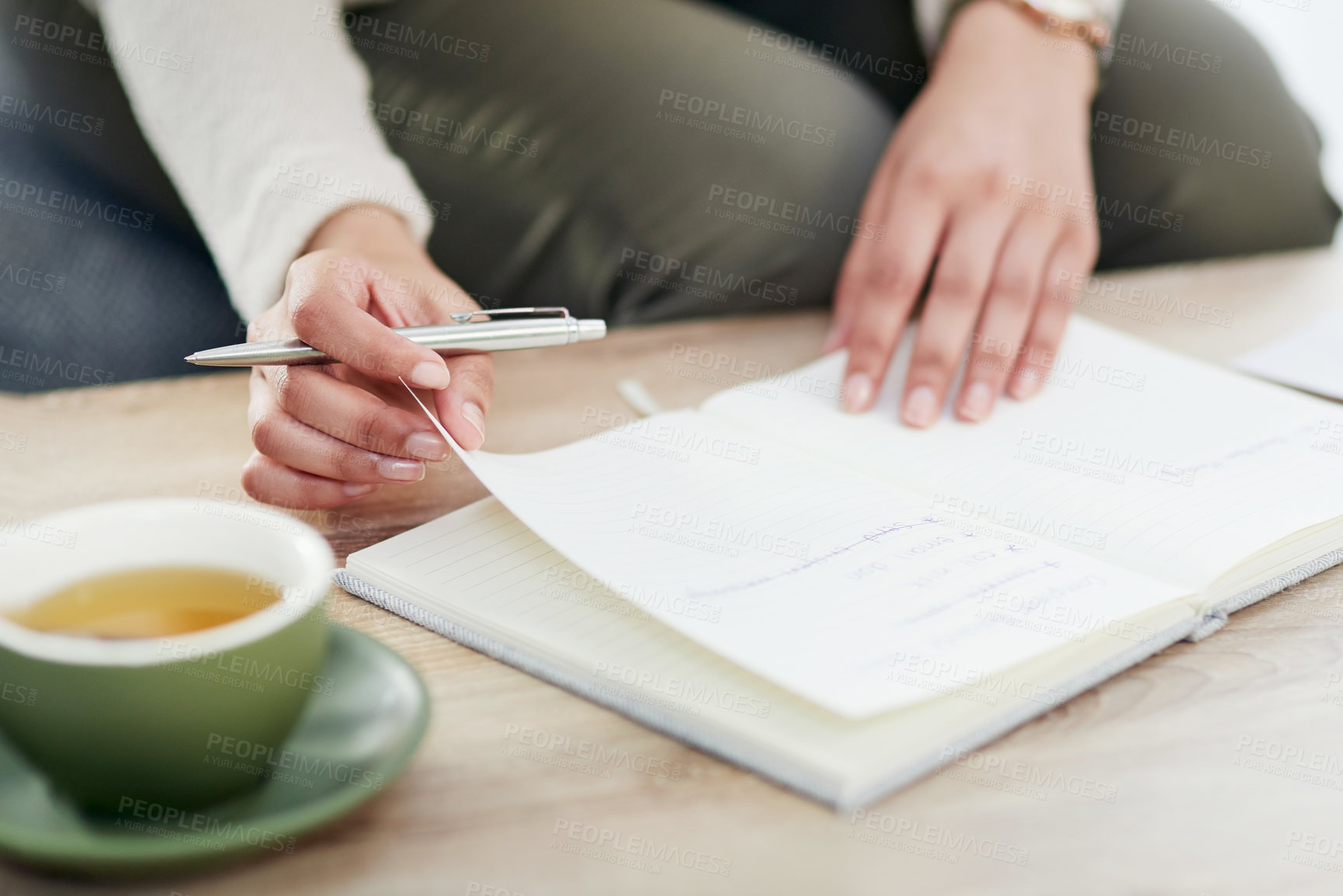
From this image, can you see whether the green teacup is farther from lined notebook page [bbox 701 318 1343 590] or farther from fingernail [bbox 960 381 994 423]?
fingernail [bbox 960 381 994 423]

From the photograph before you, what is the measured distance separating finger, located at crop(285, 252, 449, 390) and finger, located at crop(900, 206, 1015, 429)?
36cm

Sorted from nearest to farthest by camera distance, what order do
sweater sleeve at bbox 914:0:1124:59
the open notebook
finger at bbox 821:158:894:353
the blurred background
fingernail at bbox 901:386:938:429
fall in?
1. the open notebook
2. fingernail at bbox 901:386:938:429
3. finger at bbox 821:158:894:353
4. sweater sleeve at bbox 914:0:1124:59
5. the blurred background

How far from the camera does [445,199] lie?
1.22 metres

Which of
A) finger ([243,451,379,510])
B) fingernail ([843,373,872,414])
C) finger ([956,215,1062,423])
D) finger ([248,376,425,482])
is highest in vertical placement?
finger ([956,215,1062,423])

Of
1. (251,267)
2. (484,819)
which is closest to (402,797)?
(484,819)

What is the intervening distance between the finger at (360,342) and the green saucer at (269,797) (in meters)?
0.21

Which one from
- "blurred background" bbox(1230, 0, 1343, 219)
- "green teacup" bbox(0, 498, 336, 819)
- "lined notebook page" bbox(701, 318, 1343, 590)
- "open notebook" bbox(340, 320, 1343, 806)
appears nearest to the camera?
"green teacup" bbox(0, 498, 336, 819)

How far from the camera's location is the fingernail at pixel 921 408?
0.79 metres

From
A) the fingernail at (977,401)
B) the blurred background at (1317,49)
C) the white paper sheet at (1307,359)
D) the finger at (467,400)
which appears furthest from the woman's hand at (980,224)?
the blurred background at (1317,49)

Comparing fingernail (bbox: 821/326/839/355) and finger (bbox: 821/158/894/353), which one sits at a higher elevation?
finger (bbox: 821/158/894/353)

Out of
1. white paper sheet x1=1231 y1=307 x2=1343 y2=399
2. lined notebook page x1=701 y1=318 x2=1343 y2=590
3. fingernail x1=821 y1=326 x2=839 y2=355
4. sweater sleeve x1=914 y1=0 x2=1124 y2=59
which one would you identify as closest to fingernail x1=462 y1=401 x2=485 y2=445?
lined notebook page x1=701 y1=318 x2=1343 y2=590

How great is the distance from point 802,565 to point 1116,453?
0.30 meters

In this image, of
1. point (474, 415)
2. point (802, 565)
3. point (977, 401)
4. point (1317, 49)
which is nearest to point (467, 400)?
point (474, 415)

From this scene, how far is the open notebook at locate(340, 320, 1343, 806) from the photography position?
1.51 feet
